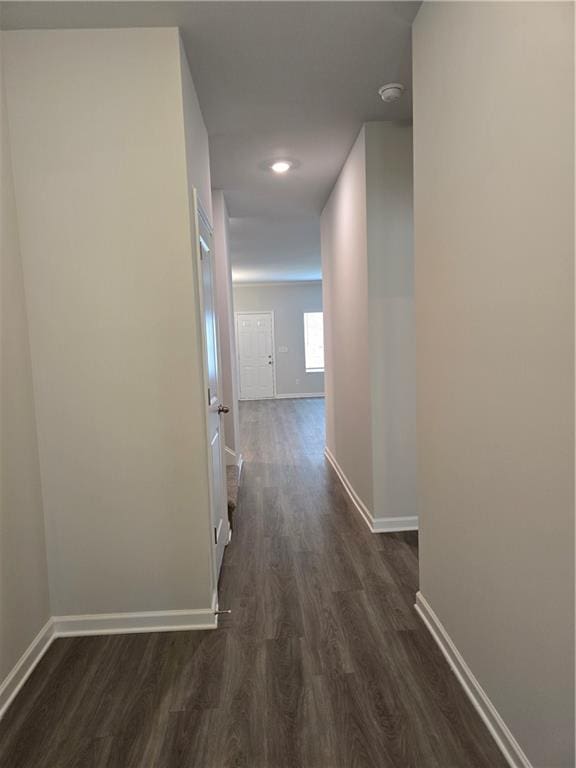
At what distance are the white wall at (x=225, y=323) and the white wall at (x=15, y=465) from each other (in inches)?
91.8

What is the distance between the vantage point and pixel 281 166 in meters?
3.46

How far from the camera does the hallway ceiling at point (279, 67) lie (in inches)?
70.7

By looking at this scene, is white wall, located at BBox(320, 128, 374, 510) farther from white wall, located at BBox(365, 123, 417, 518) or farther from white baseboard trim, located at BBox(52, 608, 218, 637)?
white baseboard trim, located at BBox(52, 608, 218, 637)

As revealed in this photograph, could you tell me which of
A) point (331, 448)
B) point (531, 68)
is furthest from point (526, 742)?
point (331, 448)

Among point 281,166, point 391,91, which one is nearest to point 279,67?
point 391,91

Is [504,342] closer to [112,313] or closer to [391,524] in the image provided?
[112,313]

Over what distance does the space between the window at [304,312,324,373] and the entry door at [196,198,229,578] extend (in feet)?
23.9

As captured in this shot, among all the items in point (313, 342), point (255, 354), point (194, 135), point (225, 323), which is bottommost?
point (255, 354)

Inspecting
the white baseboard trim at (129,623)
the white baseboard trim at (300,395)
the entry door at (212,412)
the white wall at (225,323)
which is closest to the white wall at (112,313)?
the white baseboard trim at (129,623)

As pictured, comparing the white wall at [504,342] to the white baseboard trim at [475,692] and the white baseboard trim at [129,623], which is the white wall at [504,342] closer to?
the white baseboard trim at [475,692]

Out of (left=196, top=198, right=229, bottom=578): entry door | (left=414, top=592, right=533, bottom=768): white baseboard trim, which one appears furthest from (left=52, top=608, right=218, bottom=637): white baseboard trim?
(left=414, top=592, right=533, bottom=768): white baseboard trim

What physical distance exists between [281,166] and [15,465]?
2.78 metres

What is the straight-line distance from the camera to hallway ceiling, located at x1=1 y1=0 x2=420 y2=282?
5.89 ft

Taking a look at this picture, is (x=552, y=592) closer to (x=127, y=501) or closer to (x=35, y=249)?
(x=127, y=501)
